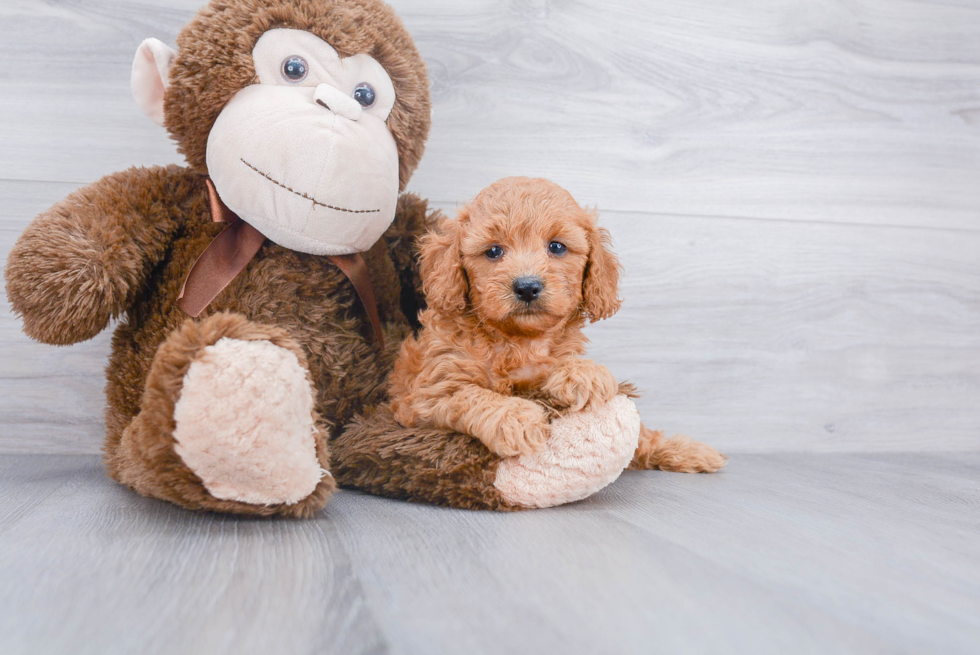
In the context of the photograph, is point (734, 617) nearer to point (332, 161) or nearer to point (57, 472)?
point (332, 161)

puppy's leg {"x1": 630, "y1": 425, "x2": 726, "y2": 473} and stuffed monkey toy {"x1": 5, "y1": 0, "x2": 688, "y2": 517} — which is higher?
stuffed monkey toy {"x1": 5, "y1": 0, "x2": 688, "y2": 517}

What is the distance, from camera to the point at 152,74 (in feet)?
3.26

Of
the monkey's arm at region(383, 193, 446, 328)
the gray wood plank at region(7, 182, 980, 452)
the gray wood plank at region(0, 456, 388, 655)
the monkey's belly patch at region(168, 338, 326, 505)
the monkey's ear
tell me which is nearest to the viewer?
the gray wood plank at region(0, 456, 388, 655)

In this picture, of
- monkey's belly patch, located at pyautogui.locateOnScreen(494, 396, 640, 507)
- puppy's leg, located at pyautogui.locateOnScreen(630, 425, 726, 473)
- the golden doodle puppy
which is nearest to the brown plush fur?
the golden doodle puppy

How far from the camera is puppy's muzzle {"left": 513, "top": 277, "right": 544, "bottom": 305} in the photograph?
0.89 metres

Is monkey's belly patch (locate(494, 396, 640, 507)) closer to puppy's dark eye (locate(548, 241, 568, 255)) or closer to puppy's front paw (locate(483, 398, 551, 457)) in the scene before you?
puppy's front paw (locate(483, 398, 551, 457))

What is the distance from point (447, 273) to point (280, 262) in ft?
0.84

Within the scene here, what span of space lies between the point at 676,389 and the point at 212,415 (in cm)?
104

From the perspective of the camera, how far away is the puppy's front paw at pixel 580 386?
0.91m

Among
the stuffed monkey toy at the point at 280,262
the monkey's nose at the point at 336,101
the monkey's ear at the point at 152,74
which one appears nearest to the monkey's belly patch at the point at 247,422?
the stuffed monkey toy at the point at 280,262

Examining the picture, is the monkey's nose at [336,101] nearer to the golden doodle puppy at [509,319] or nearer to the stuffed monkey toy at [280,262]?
the stuffed monkey toy at [280,262]

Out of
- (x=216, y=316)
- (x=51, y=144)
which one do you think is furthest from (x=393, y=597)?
(x=51, y=144)

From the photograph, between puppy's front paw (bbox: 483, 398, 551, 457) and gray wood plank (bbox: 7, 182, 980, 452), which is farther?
gray wood plank (bbox: 7, 182, 980, 452)

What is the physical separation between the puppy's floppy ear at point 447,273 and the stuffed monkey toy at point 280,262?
0.31ft
